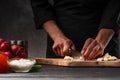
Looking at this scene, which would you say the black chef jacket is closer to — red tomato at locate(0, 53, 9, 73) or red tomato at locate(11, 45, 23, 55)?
red tomato at locate(11, 45, 23, 55)

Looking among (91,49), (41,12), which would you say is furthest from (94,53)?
(41,12)

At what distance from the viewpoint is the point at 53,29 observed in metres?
2.05

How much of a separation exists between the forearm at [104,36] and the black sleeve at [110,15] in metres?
0.03

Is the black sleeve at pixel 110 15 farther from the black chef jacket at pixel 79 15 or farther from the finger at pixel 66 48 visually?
the finger at pixel 66 48

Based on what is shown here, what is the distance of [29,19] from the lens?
10.3ft

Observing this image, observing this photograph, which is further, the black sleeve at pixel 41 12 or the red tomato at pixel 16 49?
the black sleeve at pixel 41 12

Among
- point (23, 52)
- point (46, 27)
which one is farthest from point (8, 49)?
point (46, 27)

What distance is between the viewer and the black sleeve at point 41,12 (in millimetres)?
2105

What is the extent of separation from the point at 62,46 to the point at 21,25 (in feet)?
4.06

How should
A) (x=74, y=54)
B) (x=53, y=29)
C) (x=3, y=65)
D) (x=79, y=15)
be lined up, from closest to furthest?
(x=3, y=65), (x=74, y=54), (x=53, y=29), (x=79, y=15)

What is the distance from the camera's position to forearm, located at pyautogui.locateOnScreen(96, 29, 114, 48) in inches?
78.4

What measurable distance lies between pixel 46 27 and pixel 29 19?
1048 mm

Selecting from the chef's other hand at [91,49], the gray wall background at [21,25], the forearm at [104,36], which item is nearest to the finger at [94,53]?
the chef's other hand at [91,49]

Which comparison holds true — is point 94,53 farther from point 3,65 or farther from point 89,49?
point 3,65
